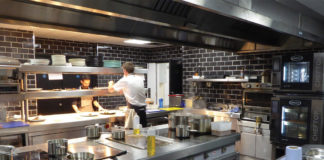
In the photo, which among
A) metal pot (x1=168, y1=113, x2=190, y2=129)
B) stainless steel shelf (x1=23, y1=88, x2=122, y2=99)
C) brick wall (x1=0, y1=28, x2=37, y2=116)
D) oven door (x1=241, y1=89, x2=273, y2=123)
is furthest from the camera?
oven door (x1=241, y1=89, x2=273, y2=123)

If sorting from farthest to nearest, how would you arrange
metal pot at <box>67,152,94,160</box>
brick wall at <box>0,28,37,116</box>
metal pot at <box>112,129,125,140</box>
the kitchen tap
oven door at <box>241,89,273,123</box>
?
oven door at <box>241,89,273,123</box>, the kitchen tap, brick wall at <box>0,28,37,116</box>, metal pot at <box>112,129,125,140</box>, metal pot at <box>67,152,94,160</box>

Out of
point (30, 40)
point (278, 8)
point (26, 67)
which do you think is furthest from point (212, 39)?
point (30, 40)

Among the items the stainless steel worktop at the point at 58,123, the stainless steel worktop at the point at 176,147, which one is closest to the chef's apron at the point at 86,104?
the stainless steel worktop at the point at 58,123

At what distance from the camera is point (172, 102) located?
21.2 ft

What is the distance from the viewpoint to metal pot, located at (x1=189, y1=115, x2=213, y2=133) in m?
3.16

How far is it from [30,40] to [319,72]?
5642 millimetres

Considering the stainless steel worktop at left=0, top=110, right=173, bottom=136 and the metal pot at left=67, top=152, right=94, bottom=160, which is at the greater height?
the metal pot at left=67, top=152, right=94, bottom=160

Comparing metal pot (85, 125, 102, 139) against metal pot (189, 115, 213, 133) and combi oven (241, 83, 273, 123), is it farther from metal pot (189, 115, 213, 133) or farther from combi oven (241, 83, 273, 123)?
combi oven (241, 83, 273, 123)

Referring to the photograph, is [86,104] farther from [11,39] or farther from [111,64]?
[11,39]

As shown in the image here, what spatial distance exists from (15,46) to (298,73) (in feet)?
18.3

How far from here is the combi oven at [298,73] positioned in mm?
4082

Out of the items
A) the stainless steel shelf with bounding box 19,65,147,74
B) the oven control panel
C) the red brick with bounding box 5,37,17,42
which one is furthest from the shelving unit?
the oven control panel

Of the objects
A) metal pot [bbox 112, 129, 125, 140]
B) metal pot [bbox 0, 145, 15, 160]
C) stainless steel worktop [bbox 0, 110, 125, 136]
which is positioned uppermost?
metal pot [bbox 0, 145, 15, 160]

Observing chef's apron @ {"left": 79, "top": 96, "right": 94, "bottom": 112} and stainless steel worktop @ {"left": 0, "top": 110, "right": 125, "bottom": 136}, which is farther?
chef's apron @ {"left": 79, "top": 96, "right": 94, "bottom": 112}
